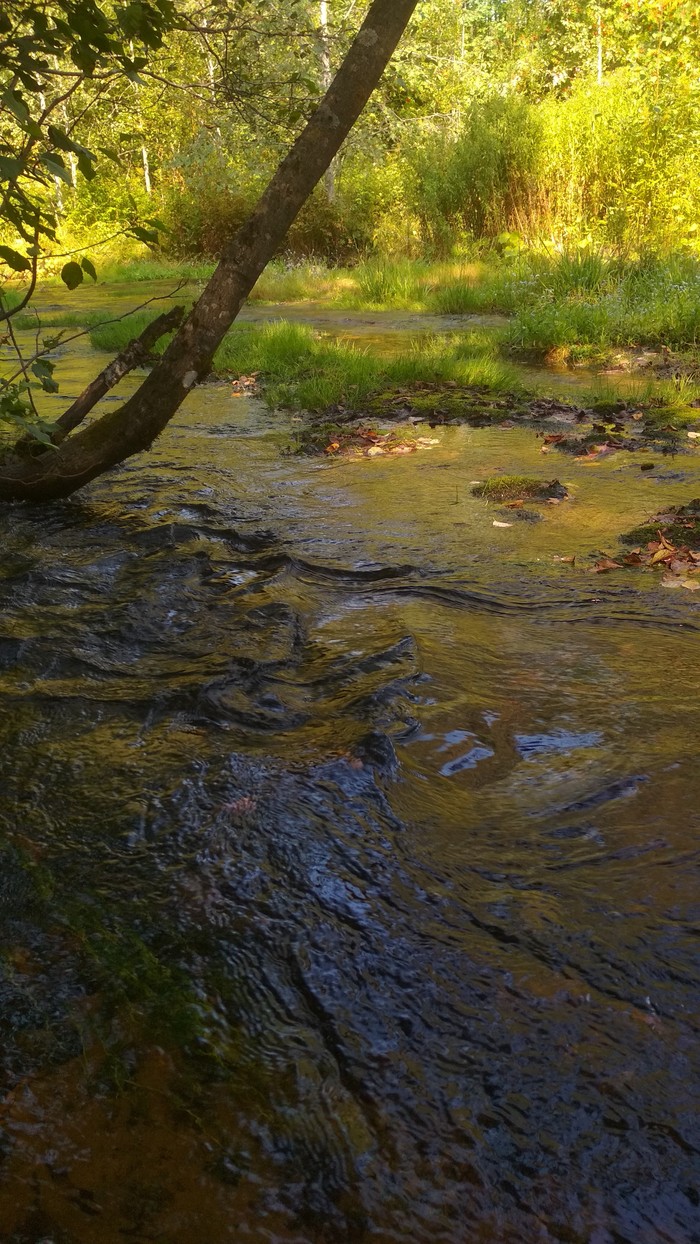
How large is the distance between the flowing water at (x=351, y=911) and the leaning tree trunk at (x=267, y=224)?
119 cm

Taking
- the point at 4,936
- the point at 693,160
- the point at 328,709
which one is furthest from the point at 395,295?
the point at 4,936

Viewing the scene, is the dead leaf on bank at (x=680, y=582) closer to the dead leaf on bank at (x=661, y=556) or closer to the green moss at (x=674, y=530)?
the dead leaf on bank at (x=661, y=556)

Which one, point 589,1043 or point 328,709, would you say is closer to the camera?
point 589,1043

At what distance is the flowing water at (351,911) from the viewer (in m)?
1.49

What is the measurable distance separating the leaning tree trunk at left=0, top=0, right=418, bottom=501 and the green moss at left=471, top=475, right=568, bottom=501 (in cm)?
174

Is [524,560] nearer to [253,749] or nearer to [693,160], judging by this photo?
[253,749]

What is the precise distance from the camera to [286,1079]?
1.66m

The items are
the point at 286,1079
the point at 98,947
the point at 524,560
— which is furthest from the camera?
the point at 524,560

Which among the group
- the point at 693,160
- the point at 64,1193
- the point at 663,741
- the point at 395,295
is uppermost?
the point at 693,160

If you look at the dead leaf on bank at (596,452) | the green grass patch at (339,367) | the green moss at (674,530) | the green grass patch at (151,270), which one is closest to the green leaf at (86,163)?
the green moss at (674,530)

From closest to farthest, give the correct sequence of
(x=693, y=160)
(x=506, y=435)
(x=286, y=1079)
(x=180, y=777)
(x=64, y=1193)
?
(x=64, y=1193)
(x=286, y=1079)
(x=180, y=777)
(x=506, y=435)
(x=693, y=160)

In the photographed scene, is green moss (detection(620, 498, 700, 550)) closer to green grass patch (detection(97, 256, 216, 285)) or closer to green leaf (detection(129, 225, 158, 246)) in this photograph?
green leaf (detection(129, 225, 158, 246))

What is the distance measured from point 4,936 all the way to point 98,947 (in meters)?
0.21

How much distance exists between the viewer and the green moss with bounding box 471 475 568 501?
5.35 meters
